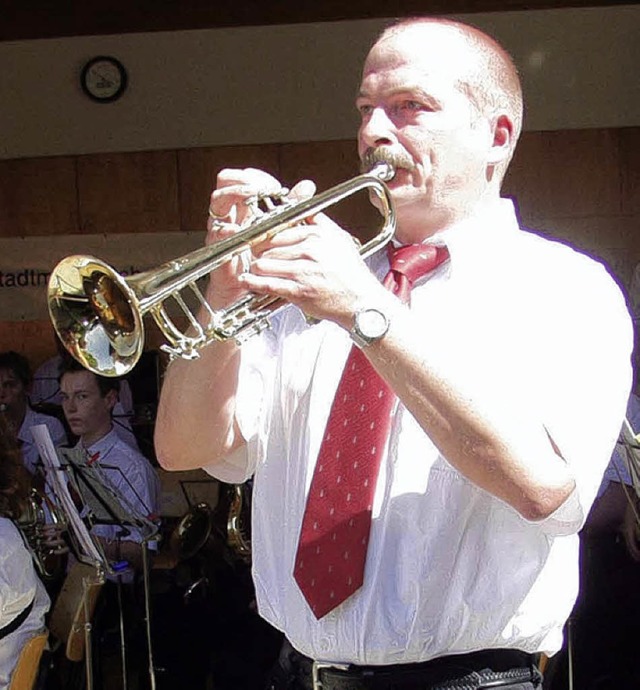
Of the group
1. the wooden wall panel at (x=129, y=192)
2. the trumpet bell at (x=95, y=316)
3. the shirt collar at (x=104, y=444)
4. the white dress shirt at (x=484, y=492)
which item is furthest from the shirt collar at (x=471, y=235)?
the wooden wall panel at (x=129, y=192)

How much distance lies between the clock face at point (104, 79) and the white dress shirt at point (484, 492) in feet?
16.4

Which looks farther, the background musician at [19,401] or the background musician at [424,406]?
the background musician at [19,401]

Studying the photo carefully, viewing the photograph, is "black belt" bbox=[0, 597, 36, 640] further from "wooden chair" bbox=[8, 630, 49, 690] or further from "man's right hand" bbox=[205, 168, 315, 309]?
"man's right hand" bbox=[205, 168, 315, 309]

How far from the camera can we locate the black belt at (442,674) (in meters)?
1.88

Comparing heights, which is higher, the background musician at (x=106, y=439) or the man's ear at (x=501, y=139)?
the man's ear at (x=501, y=139)

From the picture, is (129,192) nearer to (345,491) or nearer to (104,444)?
(104,444)

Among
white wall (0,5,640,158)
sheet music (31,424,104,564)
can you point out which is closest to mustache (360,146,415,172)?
sheet music (31,424,104,564)

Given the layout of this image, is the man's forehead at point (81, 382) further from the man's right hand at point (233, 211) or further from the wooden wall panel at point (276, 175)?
the man's right hand at point (233, 211)

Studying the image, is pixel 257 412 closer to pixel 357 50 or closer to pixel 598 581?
pixel 598 581

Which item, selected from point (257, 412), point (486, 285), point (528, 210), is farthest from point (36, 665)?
point (528, 210)

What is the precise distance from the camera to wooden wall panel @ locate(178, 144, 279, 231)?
6.70 m

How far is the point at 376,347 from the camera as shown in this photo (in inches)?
66.8

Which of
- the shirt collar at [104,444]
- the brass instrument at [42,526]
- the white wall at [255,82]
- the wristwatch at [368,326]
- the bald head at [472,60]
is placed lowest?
Result: the brass instrument at [42,526]

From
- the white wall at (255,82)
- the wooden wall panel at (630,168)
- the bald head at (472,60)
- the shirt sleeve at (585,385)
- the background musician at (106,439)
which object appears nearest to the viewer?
the shirt sleeve at (585,385)
